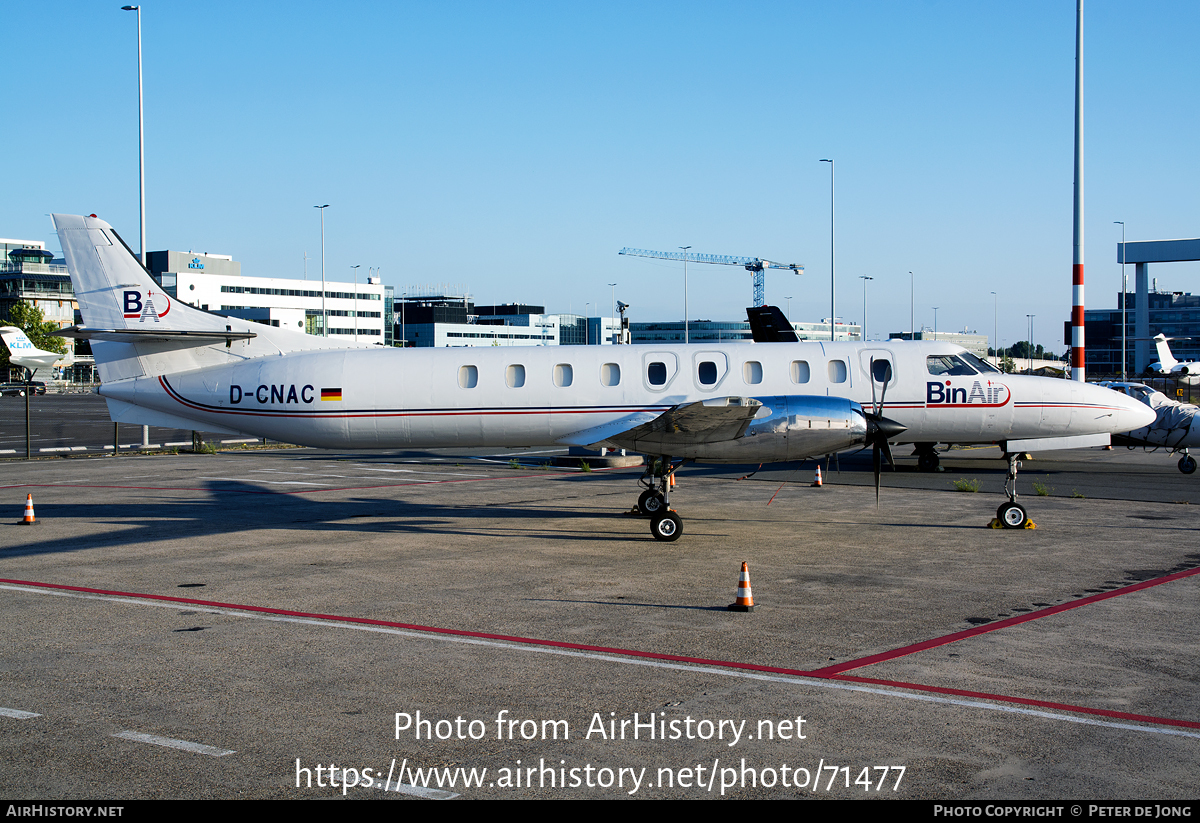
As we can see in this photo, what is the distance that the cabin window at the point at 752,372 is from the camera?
60.7 ft

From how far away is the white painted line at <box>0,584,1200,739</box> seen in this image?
7688mm

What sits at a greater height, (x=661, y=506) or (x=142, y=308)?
(x=142, y=308)

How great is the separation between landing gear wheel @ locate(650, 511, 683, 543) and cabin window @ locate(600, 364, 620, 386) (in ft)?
10.3

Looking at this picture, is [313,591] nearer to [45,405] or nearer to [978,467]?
[978,467]

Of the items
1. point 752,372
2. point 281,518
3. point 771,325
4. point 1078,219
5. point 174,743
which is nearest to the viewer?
point 174,743

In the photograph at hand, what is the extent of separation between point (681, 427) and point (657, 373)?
7.60 feet

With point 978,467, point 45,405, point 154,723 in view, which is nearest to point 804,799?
point 154,723

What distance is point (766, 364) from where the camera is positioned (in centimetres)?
1862

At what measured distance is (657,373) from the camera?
18.6 m

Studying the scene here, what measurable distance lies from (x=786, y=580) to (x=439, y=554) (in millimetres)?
5884

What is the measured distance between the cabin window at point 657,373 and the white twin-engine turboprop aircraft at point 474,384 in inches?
0.8

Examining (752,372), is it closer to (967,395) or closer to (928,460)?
(967,395)

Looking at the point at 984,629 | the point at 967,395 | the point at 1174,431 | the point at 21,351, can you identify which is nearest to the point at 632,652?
the point at 984,629
